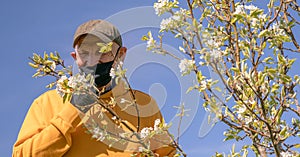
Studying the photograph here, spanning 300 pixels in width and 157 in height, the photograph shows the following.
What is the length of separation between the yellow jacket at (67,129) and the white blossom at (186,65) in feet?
2.52

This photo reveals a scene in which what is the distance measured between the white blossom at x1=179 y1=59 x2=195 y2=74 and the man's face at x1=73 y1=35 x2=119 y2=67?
1.00 meters

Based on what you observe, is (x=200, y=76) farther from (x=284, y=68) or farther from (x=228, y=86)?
(x=284, y=68)

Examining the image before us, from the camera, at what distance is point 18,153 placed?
120 inches

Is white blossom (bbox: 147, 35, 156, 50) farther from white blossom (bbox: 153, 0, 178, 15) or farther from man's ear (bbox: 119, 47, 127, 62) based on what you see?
man's ear (bbox: 119, 47, 127, 62)

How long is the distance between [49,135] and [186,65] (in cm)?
127

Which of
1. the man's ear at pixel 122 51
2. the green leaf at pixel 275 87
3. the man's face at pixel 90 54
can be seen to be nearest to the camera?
the green leaf at pixel 275 87

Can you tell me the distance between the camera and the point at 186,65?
7.29 ft

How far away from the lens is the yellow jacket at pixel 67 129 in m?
2.99

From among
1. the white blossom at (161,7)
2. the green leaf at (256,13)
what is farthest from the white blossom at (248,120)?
the white blossom at (161,7)

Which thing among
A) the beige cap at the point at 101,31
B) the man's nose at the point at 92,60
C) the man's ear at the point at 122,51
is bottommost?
the man's nose at the point at 92,60

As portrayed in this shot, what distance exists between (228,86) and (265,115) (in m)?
0.24

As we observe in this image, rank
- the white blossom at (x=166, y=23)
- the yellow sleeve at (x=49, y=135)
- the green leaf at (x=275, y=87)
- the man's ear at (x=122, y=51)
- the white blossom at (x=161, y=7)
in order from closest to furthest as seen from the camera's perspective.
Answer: the green leaf at (x=275, y=87)
the white blossom at (x=166, y=23)
the white blossom at (x=161, y=7)
the yellow sleeve at (x=49, y=135)
the man's ear at (x=122, y=51)

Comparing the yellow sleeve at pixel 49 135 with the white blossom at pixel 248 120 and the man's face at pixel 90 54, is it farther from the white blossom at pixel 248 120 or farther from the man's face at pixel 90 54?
the white blossom at pixel 248 120

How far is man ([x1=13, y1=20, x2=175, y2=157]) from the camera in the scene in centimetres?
299
